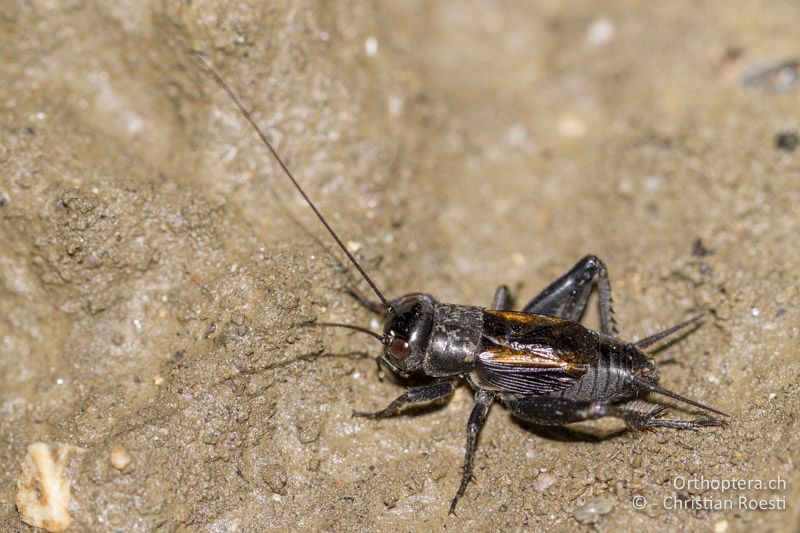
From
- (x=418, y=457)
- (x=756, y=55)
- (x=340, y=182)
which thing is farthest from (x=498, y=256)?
(x=756, y=55)

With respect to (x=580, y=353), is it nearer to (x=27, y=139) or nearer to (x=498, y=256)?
(x=498, y=256)

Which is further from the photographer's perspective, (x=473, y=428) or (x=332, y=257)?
(x=332, y=257)

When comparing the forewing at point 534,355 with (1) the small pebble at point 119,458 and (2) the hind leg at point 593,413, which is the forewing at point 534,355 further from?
(1) the small pebble at point 119,458

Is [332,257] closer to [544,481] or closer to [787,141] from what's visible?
[544,481]

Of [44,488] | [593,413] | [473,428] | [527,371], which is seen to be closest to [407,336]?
[473,428]

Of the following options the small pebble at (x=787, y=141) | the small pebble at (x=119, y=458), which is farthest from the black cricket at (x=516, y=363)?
the small pebble at (x=787, y=141)
